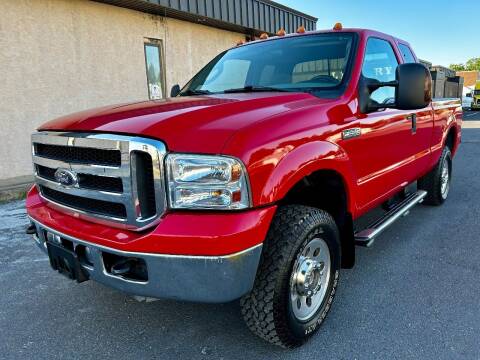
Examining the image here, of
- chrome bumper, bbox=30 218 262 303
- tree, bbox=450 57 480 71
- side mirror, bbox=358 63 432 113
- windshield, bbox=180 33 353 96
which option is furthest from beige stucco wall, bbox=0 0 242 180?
tree, bbox=450 57 480 71

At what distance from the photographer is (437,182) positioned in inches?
188

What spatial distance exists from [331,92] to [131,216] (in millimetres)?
1581

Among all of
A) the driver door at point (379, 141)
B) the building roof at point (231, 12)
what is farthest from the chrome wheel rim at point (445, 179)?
the building roof at point (231, 12)

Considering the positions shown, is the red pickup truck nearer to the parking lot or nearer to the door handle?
the parking lot

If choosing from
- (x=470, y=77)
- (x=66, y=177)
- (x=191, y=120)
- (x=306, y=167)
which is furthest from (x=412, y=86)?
(x=470, y=77)

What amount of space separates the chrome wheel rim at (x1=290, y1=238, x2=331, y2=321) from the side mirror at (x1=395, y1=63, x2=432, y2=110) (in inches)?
42.5

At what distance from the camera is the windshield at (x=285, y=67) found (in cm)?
288

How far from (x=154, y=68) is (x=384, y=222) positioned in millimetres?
6668

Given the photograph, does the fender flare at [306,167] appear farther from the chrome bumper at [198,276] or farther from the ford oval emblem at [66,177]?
the ford oval emblem at [66,177]

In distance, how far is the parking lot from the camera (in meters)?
2.26

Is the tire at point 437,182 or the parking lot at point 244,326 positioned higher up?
the tire at point 437,182

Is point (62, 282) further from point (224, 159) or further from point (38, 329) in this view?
point (224, 159)

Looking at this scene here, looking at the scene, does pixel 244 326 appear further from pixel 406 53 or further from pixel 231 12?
pixel 231 12

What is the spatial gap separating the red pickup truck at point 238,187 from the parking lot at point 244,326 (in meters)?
0.28
